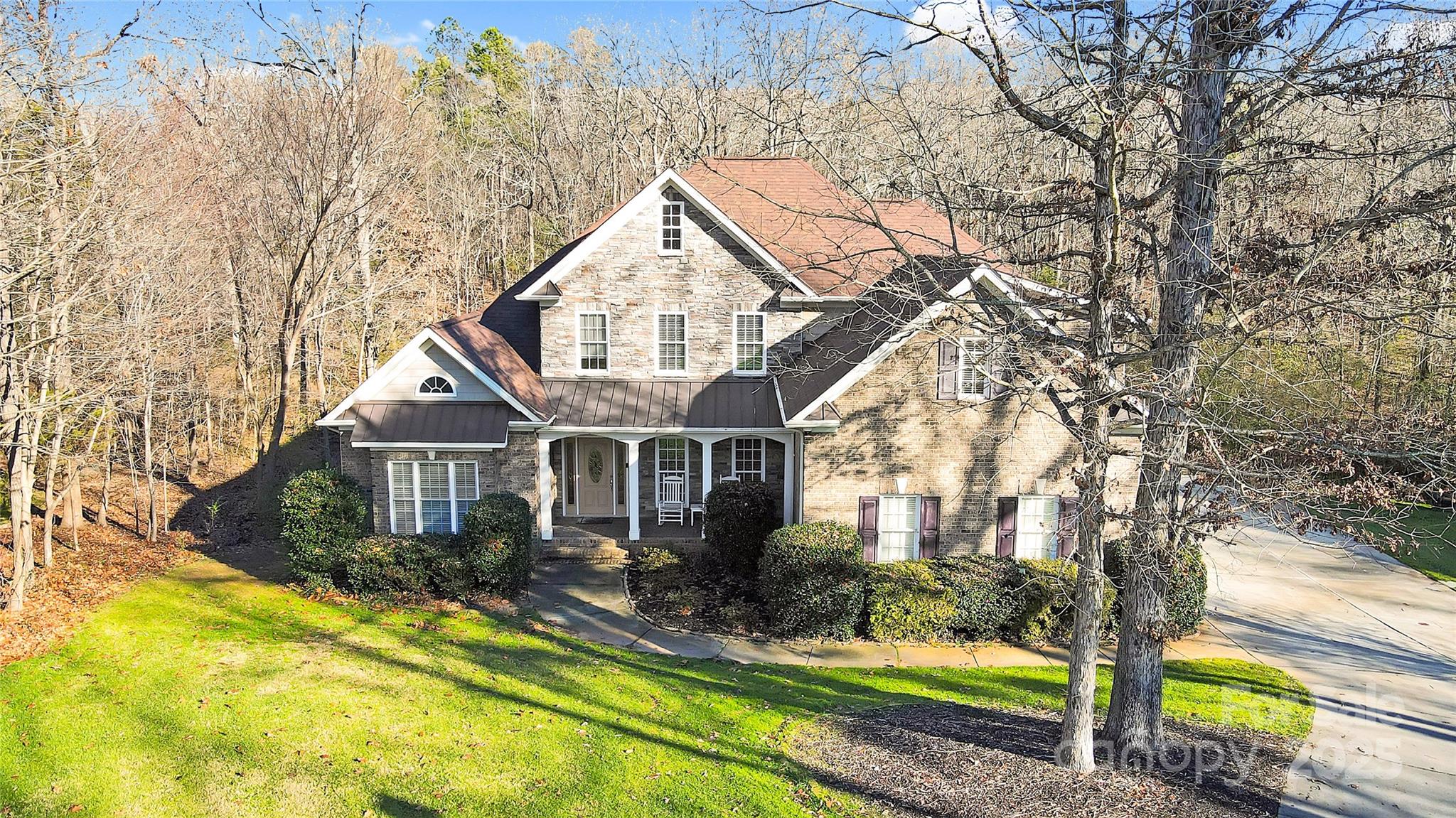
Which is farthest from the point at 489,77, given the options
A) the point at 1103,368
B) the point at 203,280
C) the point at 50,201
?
the point at 1103,368

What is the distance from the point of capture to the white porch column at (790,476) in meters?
17.7

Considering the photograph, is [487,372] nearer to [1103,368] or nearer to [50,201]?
[50,201]

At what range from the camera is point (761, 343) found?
65.2 feet

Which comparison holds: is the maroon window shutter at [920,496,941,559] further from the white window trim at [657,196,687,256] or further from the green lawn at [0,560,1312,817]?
the white window trim at [657,196,687,256]

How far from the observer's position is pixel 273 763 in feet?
29.3

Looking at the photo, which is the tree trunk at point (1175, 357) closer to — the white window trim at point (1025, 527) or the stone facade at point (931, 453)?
the stone facade at point (931, 453)

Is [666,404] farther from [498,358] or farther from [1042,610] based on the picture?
[1042,610]

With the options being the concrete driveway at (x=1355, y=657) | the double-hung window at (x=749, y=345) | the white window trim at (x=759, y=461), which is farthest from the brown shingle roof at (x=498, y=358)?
the concrete driveway at (x=1355, y=657)

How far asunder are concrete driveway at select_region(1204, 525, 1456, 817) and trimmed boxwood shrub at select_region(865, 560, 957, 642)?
4359 millimetres

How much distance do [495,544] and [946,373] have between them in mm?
9013

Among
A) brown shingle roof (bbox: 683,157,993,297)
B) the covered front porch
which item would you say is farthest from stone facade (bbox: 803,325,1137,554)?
brown shingle roof (bbox: 683,157,993,297)

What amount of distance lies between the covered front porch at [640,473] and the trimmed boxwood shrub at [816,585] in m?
4.16

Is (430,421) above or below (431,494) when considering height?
above

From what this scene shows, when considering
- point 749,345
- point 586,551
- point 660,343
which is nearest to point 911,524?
point 749,345
